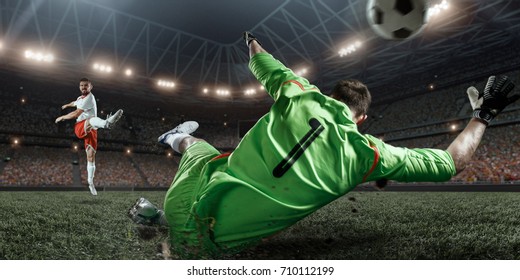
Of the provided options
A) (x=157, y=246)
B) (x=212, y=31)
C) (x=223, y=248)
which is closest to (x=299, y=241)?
(x=223, y=248)

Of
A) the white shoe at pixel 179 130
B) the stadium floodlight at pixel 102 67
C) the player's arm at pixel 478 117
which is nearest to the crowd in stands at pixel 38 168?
the stadium floodlight at pixel 102 67

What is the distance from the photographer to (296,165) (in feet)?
5.03

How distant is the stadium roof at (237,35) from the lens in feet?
54.0

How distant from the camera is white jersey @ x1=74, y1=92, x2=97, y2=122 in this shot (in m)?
6.56

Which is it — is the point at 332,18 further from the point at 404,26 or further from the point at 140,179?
the point at 140,179

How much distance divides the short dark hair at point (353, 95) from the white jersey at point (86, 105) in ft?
21.0

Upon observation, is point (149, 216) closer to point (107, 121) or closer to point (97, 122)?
point (107, 121)

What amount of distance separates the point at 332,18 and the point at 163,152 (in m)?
20.4

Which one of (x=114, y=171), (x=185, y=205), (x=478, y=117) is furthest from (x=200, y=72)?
(x=478, y=117)

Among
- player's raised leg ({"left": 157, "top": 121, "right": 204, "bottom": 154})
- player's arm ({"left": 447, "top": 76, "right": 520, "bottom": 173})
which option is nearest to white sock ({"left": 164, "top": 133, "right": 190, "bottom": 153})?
player's raised leg ({"left": 157, "top": 121, "right": 204, "bottom": 154})

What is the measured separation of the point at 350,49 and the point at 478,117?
60.9ft

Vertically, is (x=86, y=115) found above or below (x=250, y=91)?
below

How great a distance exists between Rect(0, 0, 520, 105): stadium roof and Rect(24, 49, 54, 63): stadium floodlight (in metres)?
0.64

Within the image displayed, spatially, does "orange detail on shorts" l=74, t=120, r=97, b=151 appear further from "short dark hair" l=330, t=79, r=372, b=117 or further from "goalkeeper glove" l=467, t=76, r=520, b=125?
"goalkeeper glove" l=467, t=76, r=520, b=125
